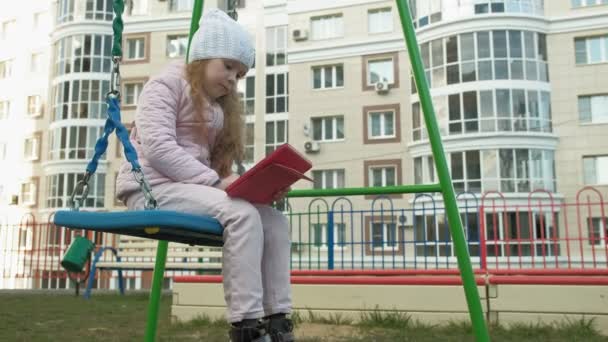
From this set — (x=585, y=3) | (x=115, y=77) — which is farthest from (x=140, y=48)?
(x=115, y=77)

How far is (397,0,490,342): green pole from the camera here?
209cm

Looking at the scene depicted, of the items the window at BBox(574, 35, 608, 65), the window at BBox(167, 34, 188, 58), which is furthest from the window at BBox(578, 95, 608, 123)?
the window at BBox(167, 34, 188, 58)

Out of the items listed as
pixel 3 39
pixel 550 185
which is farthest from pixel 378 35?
pixel 3 39

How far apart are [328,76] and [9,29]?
16859mm

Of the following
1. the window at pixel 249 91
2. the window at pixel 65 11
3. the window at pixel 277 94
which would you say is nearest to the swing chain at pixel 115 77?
the window at pixel 277 94

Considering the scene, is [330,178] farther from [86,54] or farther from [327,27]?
[86,54]

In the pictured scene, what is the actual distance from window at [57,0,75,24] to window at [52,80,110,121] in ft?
9.84

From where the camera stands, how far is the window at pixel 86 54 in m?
25.8

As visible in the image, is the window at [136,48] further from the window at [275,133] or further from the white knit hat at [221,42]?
the white knit hat at [221,42]

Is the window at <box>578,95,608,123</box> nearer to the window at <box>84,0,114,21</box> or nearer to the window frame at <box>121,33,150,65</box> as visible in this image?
the window frame at <box>121,33,150,65</box>

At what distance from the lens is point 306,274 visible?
4.75 meters

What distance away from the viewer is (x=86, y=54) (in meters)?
25.9

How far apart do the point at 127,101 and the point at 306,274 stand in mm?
23029

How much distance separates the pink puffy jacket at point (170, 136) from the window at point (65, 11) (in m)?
27.1
